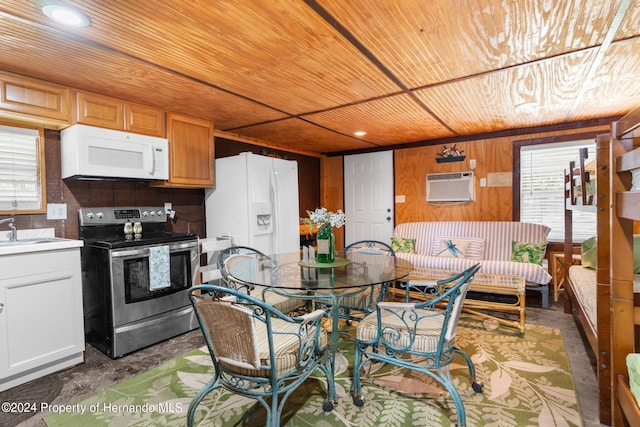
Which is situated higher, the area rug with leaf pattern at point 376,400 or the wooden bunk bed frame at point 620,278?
the wooden bunk bed frame at point 620,278

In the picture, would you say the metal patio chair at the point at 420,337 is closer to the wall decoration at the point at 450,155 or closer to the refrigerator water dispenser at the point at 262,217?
the refrigerator water dispenser at the point at 262,217

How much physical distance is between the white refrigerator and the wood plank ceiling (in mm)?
545

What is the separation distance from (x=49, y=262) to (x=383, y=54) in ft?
8.68

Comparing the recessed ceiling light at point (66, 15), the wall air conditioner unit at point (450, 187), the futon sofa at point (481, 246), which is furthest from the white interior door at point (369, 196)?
the recessed ceiling light at point (66, 15)

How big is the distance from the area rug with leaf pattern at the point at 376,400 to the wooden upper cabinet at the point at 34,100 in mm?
1952

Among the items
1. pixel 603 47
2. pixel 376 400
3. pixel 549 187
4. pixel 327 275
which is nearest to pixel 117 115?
pixel 327 275

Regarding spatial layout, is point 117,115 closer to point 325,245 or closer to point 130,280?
point 130,280

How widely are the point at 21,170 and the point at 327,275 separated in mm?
2497

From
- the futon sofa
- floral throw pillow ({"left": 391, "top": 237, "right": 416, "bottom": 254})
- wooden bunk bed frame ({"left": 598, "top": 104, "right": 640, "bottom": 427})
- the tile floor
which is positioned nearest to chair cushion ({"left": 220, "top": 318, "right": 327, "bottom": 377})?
the tile floor

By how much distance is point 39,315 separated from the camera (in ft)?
7.34

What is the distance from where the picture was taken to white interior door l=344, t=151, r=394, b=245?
527 centimetres

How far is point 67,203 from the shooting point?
2791 millimetres

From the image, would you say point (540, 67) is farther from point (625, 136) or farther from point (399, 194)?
point (399, 194)

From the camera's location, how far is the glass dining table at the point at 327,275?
1.89 meters
